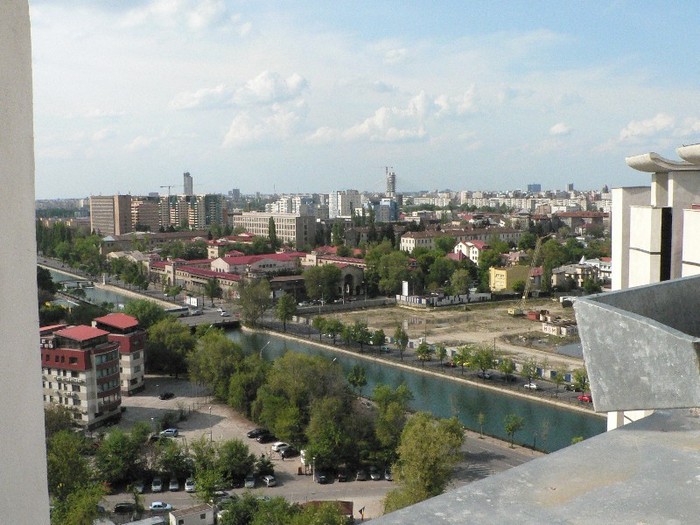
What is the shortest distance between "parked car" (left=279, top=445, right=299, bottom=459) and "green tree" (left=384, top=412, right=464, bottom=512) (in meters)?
0.86

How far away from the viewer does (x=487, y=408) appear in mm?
5598

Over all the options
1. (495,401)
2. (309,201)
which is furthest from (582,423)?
(309,201)

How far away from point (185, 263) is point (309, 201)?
29000 millimetres

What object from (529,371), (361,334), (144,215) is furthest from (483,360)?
(144,215)

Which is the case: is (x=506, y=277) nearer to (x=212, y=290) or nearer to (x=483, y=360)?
(x=212, y=290)

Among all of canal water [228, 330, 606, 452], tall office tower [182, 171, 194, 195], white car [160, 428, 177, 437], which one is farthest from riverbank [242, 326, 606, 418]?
tall office tower [182, 171, 194, 195]

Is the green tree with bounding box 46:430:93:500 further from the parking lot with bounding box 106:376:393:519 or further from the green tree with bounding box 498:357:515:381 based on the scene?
the green tree with bounding box 498:357:515:381

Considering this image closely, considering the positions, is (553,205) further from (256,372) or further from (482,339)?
(256,372)

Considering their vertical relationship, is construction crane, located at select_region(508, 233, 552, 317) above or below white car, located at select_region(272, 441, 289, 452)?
above

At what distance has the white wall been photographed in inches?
10.9

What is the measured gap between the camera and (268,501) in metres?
3.37

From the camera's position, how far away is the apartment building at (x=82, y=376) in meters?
4.99

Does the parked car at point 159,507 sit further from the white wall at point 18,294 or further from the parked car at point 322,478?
the white wall at point 18,294

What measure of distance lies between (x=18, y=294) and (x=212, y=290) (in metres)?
11.2
